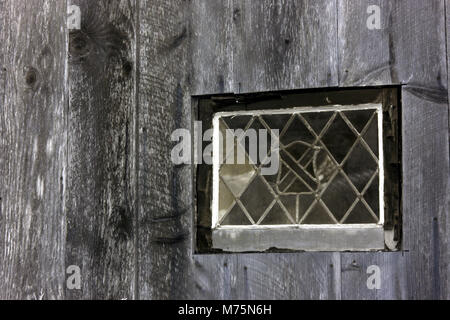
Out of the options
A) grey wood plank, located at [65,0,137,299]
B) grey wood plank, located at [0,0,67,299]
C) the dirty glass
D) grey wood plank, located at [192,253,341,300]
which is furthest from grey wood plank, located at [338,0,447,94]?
grey wood plank, located at [0,0,67,299]

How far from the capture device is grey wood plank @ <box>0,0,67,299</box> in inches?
80.0

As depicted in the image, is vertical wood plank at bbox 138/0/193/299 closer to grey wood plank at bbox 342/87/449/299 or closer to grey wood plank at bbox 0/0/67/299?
grey wood plank at bbox 0/0/67/299

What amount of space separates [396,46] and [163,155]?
0.73 m

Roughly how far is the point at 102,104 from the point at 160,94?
0.18 meters

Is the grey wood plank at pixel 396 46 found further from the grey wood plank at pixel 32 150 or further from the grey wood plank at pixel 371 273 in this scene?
the grey wood plank at pixel 32 150

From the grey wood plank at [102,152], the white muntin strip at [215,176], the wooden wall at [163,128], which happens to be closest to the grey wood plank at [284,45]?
the wooden wall at [163,128]

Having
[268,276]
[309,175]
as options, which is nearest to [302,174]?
[309,175]

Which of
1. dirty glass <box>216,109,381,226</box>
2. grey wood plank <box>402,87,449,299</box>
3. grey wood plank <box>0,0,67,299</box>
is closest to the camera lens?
grey wood plank <box>402,87,449,299</box>

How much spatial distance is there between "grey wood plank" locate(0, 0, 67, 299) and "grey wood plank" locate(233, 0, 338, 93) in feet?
1.85

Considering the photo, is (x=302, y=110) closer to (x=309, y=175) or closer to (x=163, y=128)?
(x=309, y=175)

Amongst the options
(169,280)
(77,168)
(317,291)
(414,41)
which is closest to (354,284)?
(317,291)

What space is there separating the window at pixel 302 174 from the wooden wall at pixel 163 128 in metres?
0.05

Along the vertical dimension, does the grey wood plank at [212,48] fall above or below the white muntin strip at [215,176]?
above

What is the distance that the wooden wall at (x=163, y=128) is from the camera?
72.0 inches
